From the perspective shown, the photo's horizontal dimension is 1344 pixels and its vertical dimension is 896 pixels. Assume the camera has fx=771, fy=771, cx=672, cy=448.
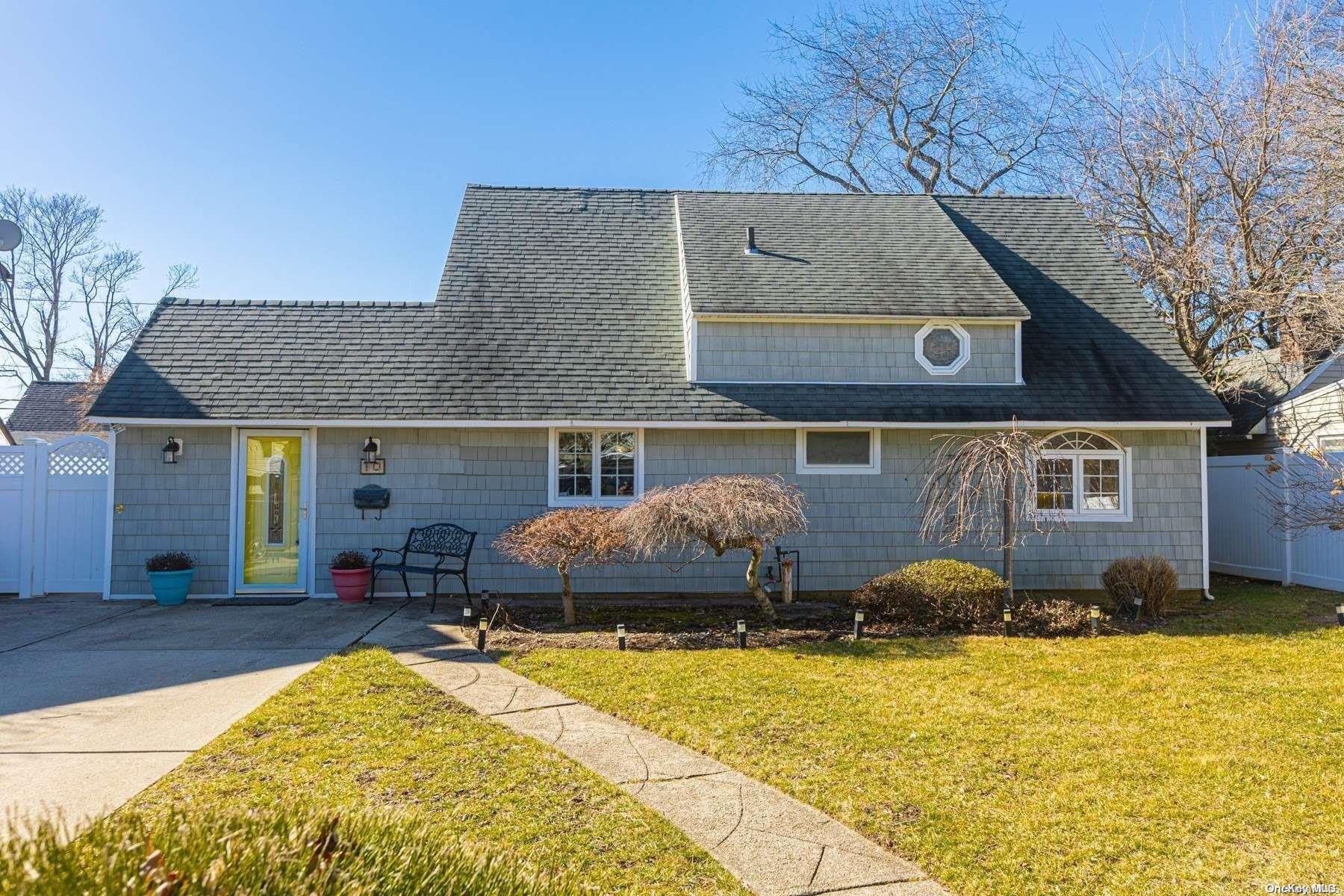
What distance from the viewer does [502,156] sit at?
17.8 meters

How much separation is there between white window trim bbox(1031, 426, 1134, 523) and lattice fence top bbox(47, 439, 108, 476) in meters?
12.5

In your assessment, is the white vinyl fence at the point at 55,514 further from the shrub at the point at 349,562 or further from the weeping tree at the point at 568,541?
the weeping tree at the point at 568,541

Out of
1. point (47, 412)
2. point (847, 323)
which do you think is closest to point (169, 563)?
point (847, 323)

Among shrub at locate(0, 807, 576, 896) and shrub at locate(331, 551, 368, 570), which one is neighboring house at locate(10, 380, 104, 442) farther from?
shrub at locate(0, 807, 576, 896)

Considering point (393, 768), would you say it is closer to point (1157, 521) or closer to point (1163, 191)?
point (1157, 521)

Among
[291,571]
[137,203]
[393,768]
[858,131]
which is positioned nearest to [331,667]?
[393,768]

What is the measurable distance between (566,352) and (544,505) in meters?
2.19

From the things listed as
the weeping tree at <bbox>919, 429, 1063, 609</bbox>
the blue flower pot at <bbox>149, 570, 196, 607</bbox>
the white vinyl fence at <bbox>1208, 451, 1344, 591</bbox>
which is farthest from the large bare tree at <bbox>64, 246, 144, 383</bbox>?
the white vinyl fence at <bbox>1208, 451, 1344, 591</bbox>

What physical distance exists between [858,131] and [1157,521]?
52.8 feet

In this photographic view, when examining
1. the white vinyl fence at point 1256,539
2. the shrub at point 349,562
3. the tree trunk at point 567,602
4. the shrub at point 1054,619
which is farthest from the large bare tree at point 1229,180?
the shrub at point 349,562

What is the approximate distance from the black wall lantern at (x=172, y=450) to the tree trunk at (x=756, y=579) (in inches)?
290

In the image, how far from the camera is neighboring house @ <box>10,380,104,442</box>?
25.8 m

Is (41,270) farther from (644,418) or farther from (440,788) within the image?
(440,788)

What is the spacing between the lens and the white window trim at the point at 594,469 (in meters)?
10.0
